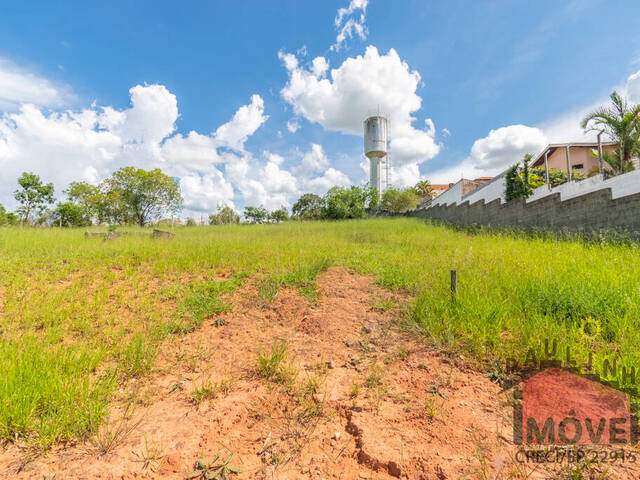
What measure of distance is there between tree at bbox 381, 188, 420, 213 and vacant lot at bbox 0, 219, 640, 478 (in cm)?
2599

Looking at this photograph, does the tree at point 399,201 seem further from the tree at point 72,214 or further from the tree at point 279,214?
the tree at point 72,214

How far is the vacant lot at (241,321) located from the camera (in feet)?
6.11

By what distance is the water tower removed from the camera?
37344 millimetres

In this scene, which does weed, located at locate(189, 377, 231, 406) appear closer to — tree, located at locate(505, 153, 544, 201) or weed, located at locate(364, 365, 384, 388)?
weed, located at locate(364, 365, 384, 388)

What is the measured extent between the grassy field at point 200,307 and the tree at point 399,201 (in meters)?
25.6

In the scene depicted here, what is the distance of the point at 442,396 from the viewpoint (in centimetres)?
190

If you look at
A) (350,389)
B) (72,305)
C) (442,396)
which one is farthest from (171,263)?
(442,396)

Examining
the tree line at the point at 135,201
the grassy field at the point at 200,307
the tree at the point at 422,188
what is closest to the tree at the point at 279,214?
the tree line at the point at 135,201

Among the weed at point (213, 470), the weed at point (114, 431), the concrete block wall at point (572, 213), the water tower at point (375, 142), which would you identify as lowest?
the weed at point (213, 470)

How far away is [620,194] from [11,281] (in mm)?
12583

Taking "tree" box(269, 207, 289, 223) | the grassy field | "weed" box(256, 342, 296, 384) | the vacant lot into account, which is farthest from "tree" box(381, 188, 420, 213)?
"weed" box(256, 342, 296, 384)

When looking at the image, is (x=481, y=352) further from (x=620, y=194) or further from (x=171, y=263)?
(x=620, y=194)

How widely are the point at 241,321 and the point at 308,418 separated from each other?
5.94ft

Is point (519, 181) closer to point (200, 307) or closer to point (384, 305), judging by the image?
point (384, 305)
